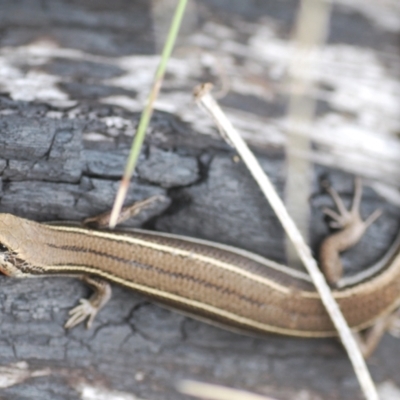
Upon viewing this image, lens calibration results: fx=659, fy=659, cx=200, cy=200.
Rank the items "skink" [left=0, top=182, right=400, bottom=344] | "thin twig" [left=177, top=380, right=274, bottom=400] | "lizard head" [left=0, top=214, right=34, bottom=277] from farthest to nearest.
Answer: "thin twig" [left=177, top=380, right=274, bottom=400] → "skink" [left=0, top=182, right=400, bottom=344] → "lizard head" [left=0, top=214, right=34, bottom=277]

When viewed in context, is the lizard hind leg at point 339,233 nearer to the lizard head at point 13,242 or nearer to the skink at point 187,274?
the skink at point 187,274

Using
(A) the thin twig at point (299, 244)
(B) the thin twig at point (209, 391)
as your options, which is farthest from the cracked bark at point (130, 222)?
(A) the thin twig at point (299, 244)

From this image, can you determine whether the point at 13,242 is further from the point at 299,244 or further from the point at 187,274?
the point at 299,244

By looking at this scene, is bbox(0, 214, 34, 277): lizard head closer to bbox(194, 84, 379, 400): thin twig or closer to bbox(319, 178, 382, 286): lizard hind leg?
bbox(194, 84, 379, 400): thin twig

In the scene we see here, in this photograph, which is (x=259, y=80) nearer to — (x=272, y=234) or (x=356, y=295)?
(x=272, y=234)

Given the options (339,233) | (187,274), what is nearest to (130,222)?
(187,274)

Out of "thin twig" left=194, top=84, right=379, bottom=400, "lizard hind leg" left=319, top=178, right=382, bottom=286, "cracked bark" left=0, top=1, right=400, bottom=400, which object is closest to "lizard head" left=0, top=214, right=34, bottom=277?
"cracked bark" left=0, top=1, right=400, bottom=400

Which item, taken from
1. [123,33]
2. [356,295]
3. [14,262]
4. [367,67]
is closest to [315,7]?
[367,67]
